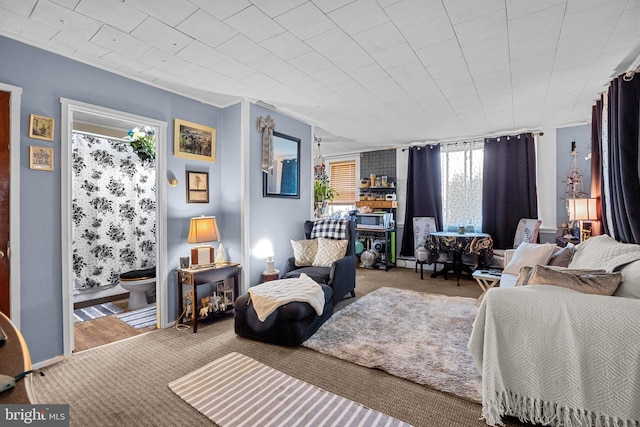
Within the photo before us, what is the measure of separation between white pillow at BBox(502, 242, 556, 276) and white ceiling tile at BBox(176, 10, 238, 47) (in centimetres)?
340

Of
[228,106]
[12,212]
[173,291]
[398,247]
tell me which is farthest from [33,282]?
[398,247]

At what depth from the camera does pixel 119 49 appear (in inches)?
94.3

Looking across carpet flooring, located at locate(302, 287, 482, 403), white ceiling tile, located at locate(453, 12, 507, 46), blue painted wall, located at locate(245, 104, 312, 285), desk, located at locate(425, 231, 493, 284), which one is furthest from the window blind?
white ceiling tile, located at locate(453, 12, 507, 46)

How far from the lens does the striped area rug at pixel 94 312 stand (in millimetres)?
3430

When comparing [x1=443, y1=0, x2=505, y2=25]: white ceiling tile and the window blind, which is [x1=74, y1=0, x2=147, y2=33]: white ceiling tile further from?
the window blind

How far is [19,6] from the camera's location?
74.0 inches

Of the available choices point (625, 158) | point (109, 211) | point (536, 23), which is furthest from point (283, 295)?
point (625, 158)

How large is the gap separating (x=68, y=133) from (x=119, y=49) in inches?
32.2

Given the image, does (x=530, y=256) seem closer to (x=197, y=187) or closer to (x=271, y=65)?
(x=271, y=65)

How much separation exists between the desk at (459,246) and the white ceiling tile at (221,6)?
432 cm

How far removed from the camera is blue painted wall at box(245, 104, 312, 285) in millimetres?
3678

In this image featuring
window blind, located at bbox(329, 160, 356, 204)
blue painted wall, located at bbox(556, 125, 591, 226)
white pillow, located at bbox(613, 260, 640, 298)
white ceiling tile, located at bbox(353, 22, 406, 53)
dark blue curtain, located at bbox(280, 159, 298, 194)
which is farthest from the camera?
window blind, located at bbox(329, 160, 356, 204)

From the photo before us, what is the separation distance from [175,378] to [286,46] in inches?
104

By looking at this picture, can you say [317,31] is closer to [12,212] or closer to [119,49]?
[119,49]
